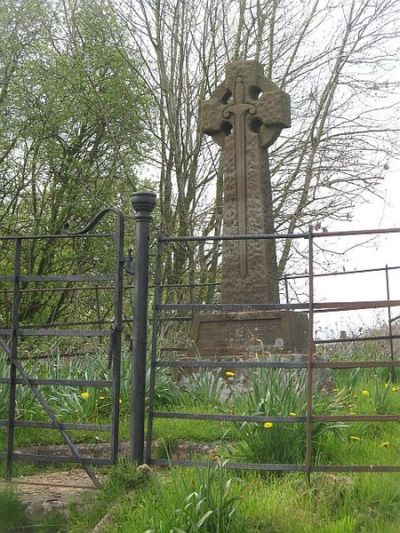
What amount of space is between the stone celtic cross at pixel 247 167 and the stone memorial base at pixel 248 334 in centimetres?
32

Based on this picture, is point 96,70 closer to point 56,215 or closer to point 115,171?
point 115,171

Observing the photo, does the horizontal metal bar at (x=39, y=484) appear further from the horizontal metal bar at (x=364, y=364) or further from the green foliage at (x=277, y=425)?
the horizontal metal bar at (x=364, y=364)

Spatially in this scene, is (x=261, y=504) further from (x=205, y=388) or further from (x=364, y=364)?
(x=205, y=388)

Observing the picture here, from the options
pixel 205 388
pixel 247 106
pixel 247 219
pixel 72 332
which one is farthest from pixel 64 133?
pixel 72 332

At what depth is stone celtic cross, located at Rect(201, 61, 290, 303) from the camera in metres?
8.20

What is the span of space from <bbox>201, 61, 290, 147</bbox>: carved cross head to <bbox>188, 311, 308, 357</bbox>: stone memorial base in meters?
1.97

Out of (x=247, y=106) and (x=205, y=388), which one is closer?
(x=205, y=388)

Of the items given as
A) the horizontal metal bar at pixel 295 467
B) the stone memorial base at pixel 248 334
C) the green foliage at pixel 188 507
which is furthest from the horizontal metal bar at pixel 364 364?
the stone memorial base at pixel 248 334

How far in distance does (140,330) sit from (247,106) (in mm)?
4329

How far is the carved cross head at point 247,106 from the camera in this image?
8.45 meters

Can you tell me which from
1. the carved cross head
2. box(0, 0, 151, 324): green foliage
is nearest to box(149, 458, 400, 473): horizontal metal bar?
the carved cross head

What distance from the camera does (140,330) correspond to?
4949 mm

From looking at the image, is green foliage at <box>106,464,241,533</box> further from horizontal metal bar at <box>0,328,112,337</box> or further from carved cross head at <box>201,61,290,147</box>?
carved cross head at <box>201,61,290,147</box>

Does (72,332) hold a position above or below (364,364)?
above
